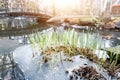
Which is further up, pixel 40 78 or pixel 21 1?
pixel 21 1

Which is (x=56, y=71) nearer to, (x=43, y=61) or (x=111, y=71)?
(x=43, y=61)

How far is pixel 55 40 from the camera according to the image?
201 inches

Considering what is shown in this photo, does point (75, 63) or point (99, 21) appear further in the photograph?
point (99, 21)

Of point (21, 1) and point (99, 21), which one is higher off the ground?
point (21, 1)

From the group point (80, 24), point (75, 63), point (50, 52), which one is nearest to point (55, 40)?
point (50, 52)

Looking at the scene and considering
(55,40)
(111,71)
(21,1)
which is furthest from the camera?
(21,1)

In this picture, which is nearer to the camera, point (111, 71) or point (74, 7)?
point (111, 71)

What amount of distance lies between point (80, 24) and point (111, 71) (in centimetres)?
1041

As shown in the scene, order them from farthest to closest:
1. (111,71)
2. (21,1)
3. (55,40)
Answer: (21,1), (55,40), (111,71)

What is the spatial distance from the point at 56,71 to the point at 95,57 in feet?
3.49

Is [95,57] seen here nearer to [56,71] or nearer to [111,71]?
[111,71]

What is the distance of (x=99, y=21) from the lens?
15094 millimetres

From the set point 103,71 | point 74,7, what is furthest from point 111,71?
point 74,7

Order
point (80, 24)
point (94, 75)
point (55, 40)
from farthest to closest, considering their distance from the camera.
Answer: point (80, 24) → point (55, 40) → point (94, 75)
